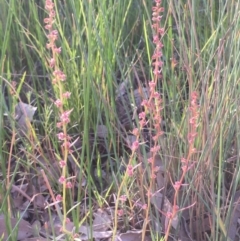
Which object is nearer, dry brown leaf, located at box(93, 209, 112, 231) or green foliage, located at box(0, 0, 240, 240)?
green foliage, located at box(0, 0, 240, 240)

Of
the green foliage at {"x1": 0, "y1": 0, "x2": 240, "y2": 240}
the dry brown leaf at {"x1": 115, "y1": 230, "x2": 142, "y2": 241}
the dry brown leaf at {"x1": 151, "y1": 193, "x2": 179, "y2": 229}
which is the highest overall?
the green foliage at {"x1": 0, "y1": 0, "x2": 240, "y2": 240}

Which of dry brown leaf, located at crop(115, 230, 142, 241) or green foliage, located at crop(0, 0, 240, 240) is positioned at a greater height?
green foliage, located at crop(0, 0, 240, 240)

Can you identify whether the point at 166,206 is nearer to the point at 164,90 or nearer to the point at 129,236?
the point at 129,236

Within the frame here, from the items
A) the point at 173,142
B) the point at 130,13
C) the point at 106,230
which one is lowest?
the point at 106,230

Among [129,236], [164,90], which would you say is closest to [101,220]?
[129,236]

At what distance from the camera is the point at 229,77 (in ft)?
3.41

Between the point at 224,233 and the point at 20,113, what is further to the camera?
the point at 20,113

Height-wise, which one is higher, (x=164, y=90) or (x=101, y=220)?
(x=164, y=90)

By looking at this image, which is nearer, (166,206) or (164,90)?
(166,206)

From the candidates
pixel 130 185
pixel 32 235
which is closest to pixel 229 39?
pixel 130 185

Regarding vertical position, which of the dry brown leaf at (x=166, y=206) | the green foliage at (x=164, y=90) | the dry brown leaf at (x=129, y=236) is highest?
the green foliage at (x=164, y=90)

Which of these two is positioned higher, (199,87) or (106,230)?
(199,87)

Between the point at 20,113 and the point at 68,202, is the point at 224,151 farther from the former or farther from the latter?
the point at 20,113

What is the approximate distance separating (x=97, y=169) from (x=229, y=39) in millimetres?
426
